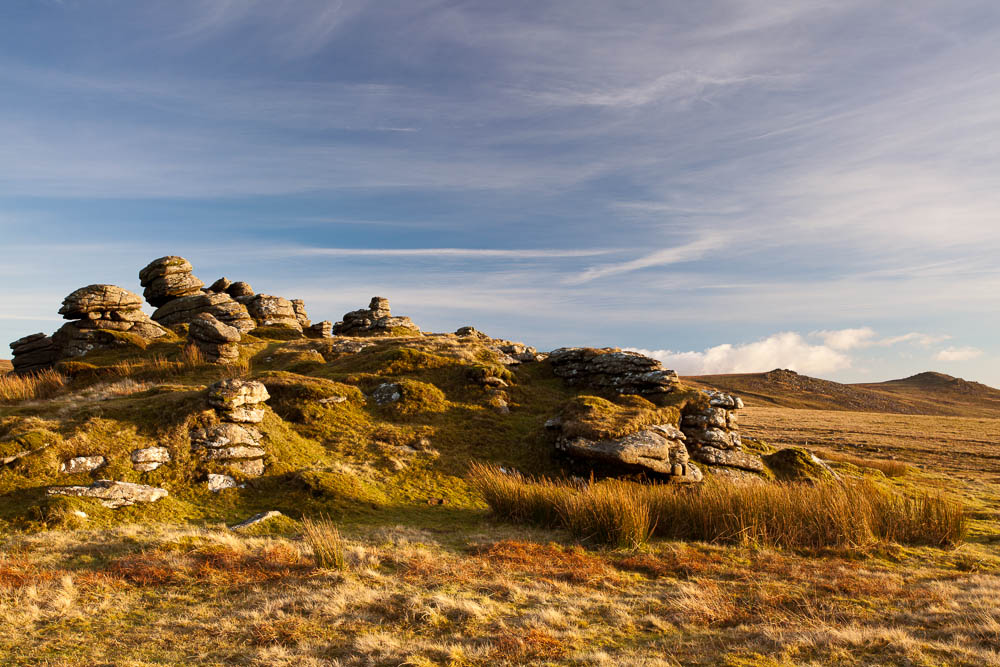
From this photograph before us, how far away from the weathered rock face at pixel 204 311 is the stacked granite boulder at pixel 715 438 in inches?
1195

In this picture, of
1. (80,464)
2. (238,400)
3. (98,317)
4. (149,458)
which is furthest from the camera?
(98,317)

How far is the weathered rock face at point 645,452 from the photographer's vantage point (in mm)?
15195

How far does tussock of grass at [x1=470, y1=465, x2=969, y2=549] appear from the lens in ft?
37.5

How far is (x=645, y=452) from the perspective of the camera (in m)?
15.3

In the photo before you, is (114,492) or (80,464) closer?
(114,492)

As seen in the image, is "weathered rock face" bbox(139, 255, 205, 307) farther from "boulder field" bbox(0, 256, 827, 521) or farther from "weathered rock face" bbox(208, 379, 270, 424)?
"weathered rock face" bbox(208, 379, 270, 424)

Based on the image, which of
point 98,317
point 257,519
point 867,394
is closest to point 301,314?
point 98,317

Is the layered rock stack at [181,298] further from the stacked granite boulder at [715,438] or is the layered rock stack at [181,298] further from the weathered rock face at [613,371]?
the stacked granite boulder at [715,438]

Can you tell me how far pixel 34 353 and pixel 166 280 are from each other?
10.7m

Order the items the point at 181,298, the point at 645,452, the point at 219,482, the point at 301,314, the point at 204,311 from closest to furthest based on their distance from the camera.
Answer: the point at 219,482, the point at 645,452, the point at 204,311, the point at 181,298, the point at 301,314

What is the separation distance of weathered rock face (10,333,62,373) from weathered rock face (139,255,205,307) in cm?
897

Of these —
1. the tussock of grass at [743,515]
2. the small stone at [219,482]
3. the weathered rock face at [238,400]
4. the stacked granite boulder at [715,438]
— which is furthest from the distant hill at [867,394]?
the small stone at [219,482]

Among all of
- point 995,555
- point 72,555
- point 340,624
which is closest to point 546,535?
point 340,624

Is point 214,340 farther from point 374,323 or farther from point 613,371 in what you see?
point 613,371
